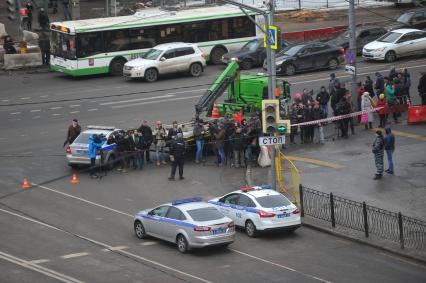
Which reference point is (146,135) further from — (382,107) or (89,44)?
(89,44)

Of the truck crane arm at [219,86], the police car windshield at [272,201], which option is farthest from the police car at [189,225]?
the truck crane arm at [219,86]

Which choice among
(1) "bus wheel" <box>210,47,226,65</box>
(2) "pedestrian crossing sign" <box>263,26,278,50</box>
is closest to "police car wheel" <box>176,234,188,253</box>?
(2) "pedestrian crossing sign" <box>263,26,278,50</box>

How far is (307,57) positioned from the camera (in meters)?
49.0

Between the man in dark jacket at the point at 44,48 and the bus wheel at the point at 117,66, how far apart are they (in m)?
4.74

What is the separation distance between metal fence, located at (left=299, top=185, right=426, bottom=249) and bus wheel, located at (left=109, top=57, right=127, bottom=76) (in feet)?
73.9

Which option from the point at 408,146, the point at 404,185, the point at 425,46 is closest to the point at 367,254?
the point at 404,185

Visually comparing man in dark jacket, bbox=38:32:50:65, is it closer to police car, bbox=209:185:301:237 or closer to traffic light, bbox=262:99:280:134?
traffic light, bbox=262:99:280:134

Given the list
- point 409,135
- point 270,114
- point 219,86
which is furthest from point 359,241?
point 219,86

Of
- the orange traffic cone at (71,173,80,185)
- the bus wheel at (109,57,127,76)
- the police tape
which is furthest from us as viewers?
the bus wheel at (109,57,127,76)

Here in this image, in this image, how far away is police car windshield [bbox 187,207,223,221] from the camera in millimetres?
25484

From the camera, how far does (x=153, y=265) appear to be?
2422 centimetres

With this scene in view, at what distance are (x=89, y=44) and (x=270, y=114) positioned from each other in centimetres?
2169

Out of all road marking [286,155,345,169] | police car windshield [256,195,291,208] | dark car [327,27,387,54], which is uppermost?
dark car [327,27,387,54]

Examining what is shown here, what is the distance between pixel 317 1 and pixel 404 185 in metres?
39.6
